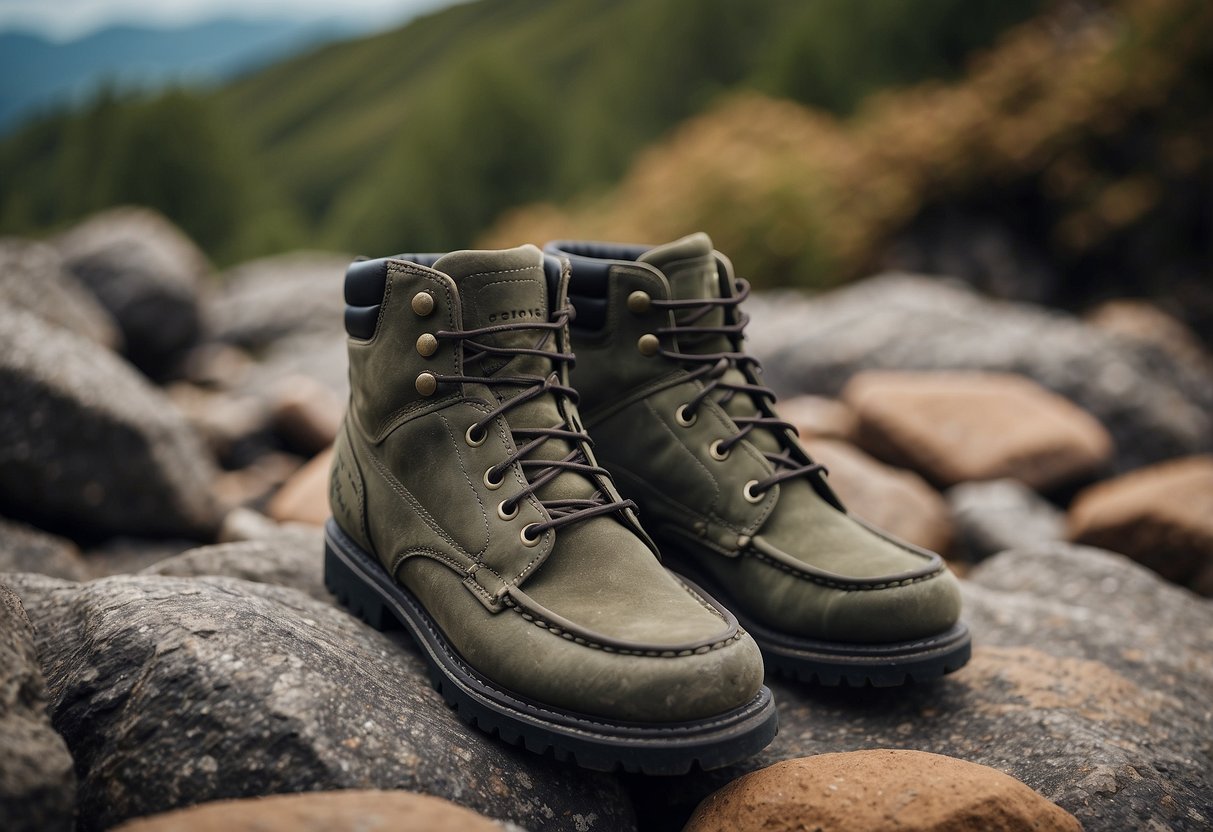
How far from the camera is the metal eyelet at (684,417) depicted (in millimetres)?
2266

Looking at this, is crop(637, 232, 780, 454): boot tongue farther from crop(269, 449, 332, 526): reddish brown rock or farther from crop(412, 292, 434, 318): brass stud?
crop(269, 449, 332, 526): reddish brown rock

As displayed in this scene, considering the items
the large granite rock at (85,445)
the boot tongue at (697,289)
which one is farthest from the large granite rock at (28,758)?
the large granite rock at (85,445)

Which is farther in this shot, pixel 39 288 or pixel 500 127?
pixel 500 127

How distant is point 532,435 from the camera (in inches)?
77.9

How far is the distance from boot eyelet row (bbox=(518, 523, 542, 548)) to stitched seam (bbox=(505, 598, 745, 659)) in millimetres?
129

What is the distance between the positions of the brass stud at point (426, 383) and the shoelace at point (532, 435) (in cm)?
1

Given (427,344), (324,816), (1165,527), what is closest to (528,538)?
(427,344)

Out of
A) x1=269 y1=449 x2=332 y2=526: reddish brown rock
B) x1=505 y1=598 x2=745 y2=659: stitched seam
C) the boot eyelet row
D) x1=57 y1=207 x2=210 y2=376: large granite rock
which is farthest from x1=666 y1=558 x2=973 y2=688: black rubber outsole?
x1=57 y1=207 x2=210 y2=376: large granite rock

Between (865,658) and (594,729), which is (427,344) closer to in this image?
(594,729)

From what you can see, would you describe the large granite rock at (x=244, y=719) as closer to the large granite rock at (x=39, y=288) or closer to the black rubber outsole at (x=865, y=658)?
the black rubber outsole at (x=865, y=658)

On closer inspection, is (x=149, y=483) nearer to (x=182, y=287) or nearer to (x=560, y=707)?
(x=560, y=707)

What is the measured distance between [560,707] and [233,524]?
8.77 feet

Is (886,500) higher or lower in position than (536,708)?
lower

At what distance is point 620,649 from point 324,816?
0.60m
